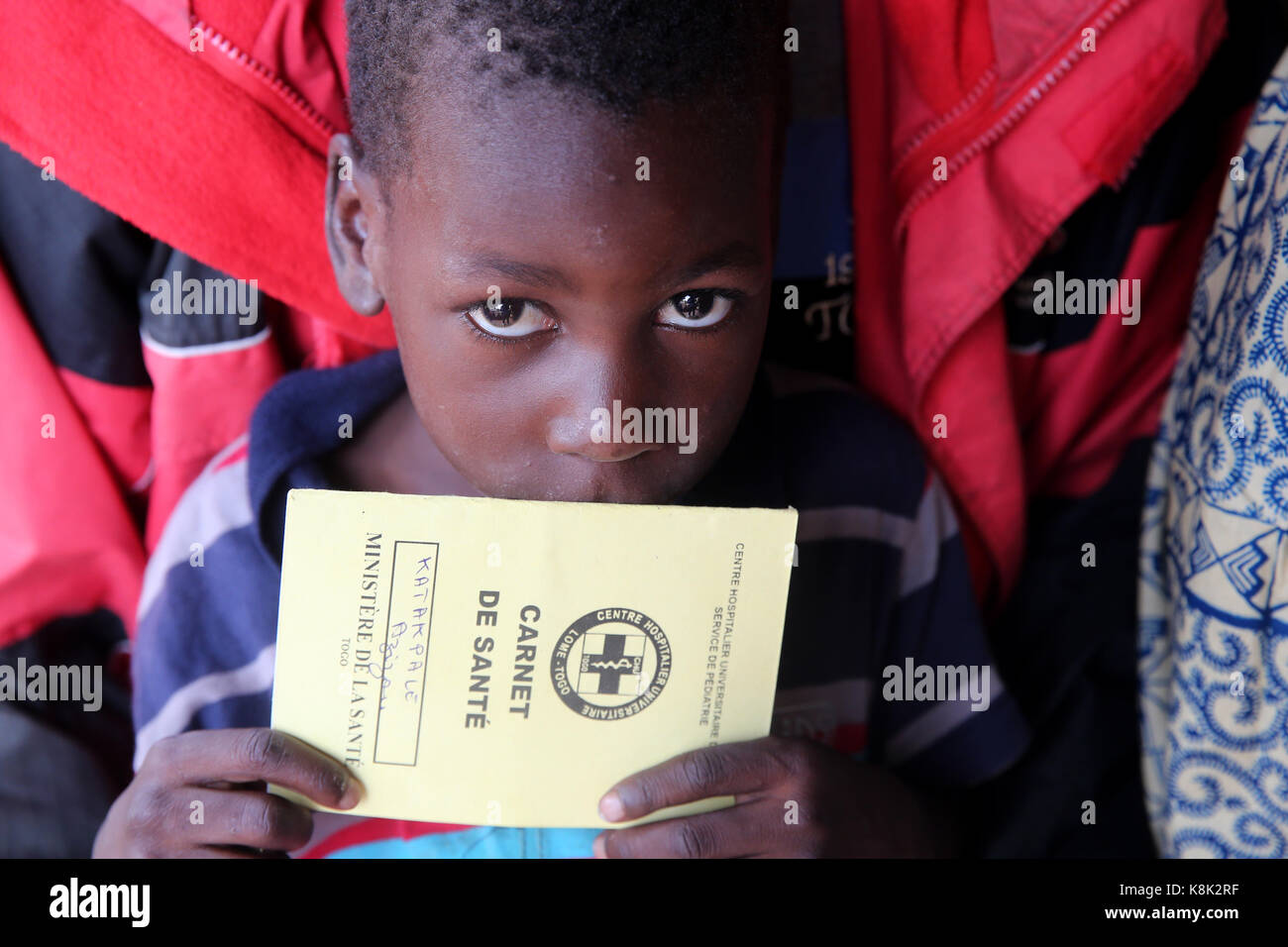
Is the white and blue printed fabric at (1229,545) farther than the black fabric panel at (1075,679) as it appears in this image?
No

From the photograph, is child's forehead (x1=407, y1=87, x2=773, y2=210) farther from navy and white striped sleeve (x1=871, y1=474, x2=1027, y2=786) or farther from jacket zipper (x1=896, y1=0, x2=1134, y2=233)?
navy and white striped sleeve (x1=871, y1=474, x2=1027, y2=786)

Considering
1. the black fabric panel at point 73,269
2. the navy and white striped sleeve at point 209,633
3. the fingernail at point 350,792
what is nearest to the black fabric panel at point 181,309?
the black fabric panel at point 73,269

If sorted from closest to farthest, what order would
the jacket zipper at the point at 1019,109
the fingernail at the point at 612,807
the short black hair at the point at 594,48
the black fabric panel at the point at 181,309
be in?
the short black hair at the point at 594,48, the fingernail at the point at 612,807, the jacket zipper at the point at 1019,109, the black fabric panel at the point at 181,309

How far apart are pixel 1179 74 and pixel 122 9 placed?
33.6 inches

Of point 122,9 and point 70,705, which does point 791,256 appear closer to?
point 122,9

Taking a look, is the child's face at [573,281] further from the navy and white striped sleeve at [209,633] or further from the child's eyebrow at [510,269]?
the navy and white striped sleeve at [209,633]

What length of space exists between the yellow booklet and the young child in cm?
3

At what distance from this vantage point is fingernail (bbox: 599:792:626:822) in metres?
0.77

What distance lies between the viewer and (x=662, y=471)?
78 centimetres

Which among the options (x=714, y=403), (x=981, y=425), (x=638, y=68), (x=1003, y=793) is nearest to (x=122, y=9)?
(x=638, y=68)

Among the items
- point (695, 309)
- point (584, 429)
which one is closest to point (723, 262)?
point (695, 309)

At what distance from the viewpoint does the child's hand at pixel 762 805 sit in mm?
779

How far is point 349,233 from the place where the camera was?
86cm

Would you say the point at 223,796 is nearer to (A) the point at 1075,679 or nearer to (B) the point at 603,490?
(B) the point at 603,490
